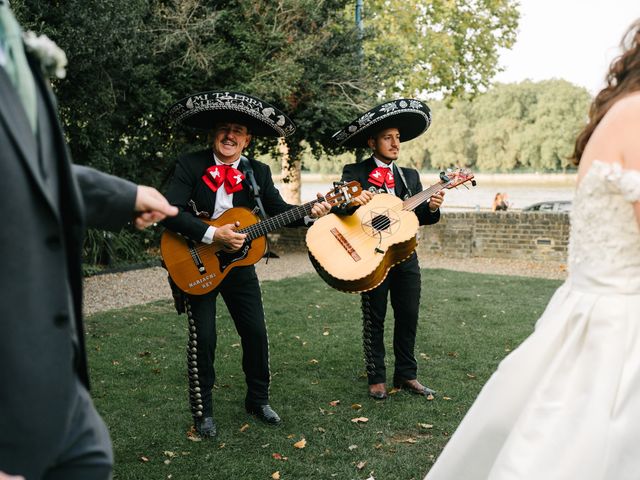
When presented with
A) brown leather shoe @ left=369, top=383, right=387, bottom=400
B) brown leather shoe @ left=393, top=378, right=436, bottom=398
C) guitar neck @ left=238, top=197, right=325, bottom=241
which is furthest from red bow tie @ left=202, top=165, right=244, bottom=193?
brown leather shoe @ left=393, top=378, right=436, bottom=398

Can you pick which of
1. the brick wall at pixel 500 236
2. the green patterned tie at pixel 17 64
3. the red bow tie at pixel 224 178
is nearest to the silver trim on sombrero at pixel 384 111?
the red bow tie at pixel 224 178

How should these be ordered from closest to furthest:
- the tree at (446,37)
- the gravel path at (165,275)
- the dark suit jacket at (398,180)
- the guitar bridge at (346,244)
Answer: the guitar bridge at (346,244) < the dark suit jacket at (398,180) < the gravel path at (165,275) < the tree at (446,37)

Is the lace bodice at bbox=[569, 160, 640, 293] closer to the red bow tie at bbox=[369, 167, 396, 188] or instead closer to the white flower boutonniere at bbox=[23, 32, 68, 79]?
the white flower boutonniere at bbox=[23, 32, 68, 79]

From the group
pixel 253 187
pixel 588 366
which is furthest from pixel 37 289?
pixel 253 187

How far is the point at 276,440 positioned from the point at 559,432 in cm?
277

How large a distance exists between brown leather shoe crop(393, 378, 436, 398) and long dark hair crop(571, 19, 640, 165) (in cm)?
360

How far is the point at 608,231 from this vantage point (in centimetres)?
262

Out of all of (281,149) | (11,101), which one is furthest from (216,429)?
(281,149)

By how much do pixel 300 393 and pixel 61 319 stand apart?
4583 mm

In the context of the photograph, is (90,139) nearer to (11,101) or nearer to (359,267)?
(359,267)

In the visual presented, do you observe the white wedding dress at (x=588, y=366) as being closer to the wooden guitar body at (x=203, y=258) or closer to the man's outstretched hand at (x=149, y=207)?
the man's outstretched hand at (x=149, y=207)

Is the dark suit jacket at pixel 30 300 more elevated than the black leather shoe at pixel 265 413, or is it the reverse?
the dark suit jacket at pixel 30 300

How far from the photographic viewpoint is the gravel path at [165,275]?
11734mm

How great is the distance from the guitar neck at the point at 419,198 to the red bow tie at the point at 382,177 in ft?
0.84
